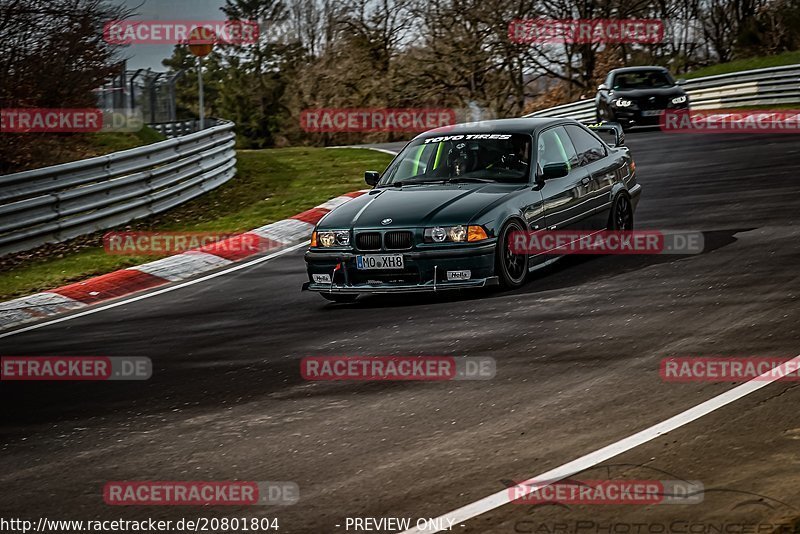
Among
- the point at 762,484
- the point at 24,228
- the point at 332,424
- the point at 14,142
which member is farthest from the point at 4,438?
the point at 14,142

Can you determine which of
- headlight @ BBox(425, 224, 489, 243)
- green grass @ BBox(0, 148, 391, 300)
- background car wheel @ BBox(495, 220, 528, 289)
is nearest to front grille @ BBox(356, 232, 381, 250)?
headlight @ BBox(425, 224, 489, 243)

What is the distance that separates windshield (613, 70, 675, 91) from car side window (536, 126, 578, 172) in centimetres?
1646

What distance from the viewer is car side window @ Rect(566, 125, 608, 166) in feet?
38.3

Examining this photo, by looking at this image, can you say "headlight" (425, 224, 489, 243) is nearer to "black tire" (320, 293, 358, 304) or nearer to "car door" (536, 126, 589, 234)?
"black tire" (320, 293, 358, 304)

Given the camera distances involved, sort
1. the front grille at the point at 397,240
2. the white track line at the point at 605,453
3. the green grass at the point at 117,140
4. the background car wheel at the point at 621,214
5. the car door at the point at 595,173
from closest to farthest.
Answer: the white track line at the point at 605,453, the front grille at the point at 397,240, the car door at the point at 595,173, the background car wheel at the point at 621,214, the green grass at the point at 117,140

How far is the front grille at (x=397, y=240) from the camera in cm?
976

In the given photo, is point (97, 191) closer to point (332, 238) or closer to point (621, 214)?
point (332, 238)

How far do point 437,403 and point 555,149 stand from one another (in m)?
5.04

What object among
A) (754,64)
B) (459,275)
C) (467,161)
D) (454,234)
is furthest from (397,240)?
(754,64)

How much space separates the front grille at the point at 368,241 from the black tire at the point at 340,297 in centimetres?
44

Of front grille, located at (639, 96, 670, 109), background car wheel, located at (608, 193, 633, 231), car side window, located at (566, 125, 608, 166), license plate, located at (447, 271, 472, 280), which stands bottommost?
license plate, located at (447, 271, 472, 280)

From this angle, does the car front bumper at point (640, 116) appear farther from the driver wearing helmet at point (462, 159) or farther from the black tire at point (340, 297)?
the black tire at point (340, 297)

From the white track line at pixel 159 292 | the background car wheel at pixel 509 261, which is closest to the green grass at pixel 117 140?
the white track line at pixel 159 292

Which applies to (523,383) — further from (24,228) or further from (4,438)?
(24,228)
